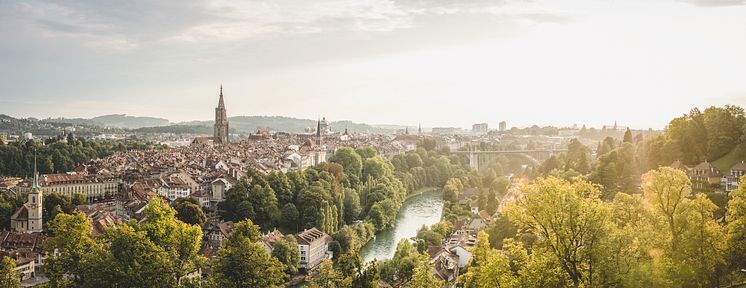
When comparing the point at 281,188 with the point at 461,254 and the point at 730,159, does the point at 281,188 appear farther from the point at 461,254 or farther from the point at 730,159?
the point at 730,159

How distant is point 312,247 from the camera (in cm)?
2825

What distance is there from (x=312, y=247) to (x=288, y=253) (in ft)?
8.61

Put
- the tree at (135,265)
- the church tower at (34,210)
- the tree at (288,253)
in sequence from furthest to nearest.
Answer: the church tower at (34,210), the tree at (288,253), the tree at (135,265)

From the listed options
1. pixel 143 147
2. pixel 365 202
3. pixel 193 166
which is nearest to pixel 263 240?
pixel 365 202

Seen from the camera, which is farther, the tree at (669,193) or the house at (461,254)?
the house at (461,254)

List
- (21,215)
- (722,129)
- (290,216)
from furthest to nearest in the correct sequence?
1. (290,216)
2. (21,215)
3. (722,129)

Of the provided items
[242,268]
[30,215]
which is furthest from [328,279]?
[30,215]

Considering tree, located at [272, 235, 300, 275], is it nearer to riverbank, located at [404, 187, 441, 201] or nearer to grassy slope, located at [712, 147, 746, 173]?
grassy slope, located at [712, 147, 746, 173]

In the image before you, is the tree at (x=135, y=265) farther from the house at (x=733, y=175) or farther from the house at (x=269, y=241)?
the house at (x=733, y=175)

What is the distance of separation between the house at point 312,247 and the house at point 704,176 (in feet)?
52.2

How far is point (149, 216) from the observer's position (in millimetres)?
17828

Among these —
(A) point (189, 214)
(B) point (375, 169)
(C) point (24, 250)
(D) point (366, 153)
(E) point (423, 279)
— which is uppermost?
(E) point (423, 279)

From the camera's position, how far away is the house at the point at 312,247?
27.6 metres

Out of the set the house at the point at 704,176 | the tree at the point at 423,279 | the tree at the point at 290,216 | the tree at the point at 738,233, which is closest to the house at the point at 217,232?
the tree at the point at 290,216
